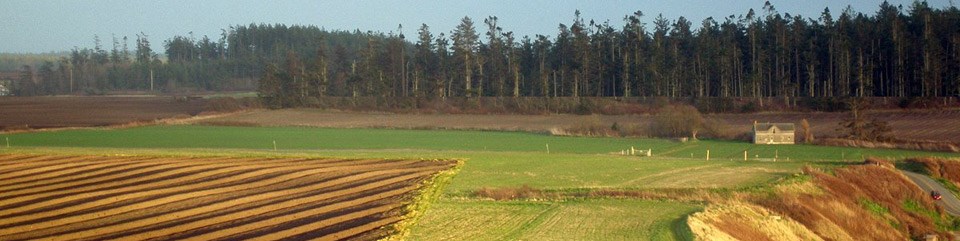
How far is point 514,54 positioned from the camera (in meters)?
101

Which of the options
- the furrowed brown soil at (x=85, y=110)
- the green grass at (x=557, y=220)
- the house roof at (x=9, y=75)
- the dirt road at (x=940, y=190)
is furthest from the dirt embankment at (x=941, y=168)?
the house roof at (x=9, y=75)

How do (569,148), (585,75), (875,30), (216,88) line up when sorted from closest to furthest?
(569,148), (875,30), (585,75), (216,88)

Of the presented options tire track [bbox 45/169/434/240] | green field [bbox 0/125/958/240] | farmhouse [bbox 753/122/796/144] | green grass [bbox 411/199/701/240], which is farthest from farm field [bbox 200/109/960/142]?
tire track [bbox 45/169/434/240]

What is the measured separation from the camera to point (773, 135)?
57812mm

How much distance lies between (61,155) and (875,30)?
2736 inches

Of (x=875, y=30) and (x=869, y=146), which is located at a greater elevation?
(x=875, y=30)

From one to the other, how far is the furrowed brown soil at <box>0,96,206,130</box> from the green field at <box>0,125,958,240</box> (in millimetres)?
3286

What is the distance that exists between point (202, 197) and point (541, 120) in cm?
5066

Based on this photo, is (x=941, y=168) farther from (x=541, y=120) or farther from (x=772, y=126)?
(x=541, y=120)

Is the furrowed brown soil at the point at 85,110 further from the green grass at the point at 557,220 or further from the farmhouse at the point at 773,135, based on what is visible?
the farmhouse at the point at 773,135

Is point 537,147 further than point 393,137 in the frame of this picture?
No

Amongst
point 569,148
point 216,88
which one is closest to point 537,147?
point 569,148

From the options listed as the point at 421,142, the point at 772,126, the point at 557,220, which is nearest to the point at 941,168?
the point at 772,126

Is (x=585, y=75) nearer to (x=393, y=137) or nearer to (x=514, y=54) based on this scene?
(x=514, y=54)
